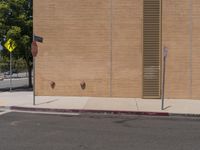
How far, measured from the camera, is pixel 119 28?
80.0ft

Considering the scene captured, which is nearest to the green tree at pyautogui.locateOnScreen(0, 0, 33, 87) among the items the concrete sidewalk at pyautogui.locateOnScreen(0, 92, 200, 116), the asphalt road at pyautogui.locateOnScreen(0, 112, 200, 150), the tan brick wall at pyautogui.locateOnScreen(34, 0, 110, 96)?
the tan brick wall at pyautogui.locateOnScreen(34, 0, 110, 96)

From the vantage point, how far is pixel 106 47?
24.4 metres

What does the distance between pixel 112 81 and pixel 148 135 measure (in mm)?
12050

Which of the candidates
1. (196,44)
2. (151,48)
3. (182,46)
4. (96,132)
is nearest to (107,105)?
(151,48)

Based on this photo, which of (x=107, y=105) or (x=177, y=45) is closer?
(x=107, y=105)

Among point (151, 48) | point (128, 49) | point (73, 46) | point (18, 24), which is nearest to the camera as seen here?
point (151, 48)

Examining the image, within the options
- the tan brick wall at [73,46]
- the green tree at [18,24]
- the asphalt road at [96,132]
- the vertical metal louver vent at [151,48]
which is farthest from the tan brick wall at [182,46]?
the green tree at [18,24]

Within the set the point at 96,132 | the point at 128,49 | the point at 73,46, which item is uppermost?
the point at 73,46

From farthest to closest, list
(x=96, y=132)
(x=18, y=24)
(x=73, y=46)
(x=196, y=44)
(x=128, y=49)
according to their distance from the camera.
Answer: (x=18, y=24) → (x=73, y=46) → (x=128, y=49) → (x=196, y=44) → (x=96, y=132)

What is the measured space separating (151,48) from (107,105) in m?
4.84

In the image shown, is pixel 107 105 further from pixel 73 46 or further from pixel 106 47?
pixel 73 46

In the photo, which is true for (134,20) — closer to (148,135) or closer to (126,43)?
(126,43)

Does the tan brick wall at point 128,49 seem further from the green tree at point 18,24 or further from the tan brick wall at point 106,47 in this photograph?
the green tree at point 18,24

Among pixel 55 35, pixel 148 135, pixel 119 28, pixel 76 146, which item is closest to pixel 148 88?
pixel 119 28
